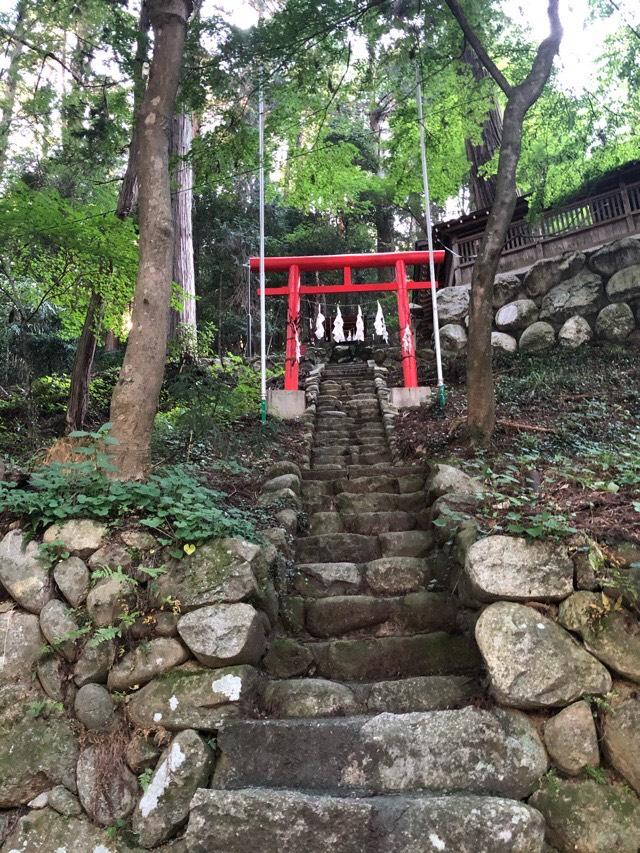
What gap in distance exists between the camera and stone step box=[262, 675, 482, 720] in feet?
9.58

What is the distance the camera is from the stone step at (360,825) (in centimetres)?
221

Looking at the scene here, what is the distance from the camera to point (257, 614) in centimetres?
309

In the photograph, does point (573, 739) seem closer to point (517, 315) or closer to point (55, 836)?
point (55, 836)

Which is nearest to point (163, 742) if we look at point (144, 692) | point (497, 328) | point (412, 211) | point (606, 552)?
point (144, 692)

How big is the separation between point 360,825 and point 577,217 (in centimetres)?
1264

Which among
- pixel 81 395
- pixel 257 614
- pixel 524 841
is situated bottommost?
pixel 524 841

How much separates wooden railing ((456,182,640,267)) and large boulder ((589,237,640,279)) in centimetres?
58

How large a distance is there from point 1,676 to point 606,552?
11.3 ft

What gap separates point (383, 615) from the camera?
11.8ft

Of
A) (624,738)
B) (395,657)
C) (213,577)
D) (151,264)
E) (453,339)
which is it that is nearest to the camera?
(624,738)

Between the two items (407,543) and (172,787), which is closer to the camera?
(172,787)

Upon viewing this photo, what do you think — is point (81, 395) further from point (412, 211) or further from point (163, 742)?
point (412, 211)

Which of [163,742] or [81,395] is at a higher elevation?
[81,395]

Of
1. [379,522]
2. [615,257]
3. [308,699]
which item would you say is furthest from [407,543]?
[615,257]
